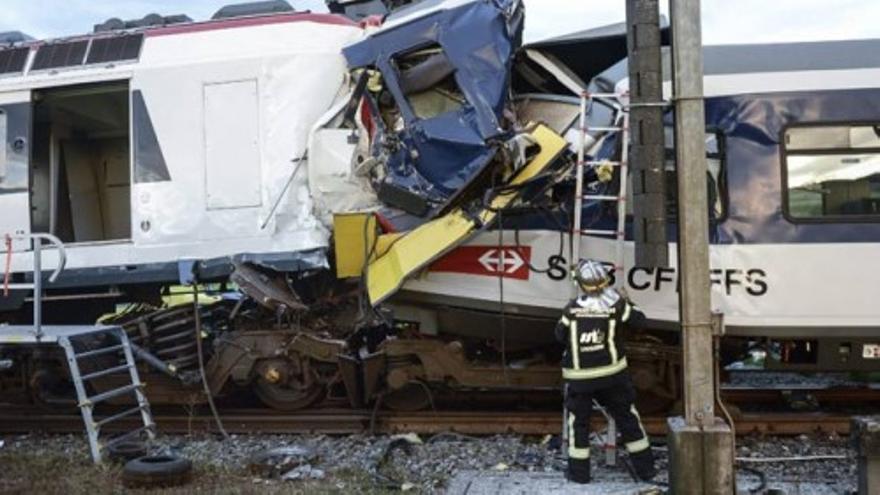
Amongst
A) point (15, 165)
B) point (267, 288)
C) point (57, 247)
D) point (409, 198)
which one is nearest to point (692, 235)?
point (409, 198)

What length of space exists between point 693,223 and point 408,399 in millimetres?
3350

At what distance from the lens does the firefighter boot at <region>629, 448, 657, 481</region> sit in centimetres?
593

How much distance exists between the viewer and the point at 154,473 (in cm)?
583

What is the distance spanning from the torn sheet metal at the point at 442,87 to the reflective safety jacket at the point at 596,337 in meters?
1.44

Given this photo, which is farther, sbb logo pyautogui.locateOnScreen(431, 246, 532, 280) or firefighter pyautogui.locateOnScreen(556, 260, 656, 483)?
sbb logo pyautogui.locateOnScreen(431, 246, 532, 280)

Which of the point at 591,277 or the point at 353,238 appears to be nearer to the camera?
the point at 591,277

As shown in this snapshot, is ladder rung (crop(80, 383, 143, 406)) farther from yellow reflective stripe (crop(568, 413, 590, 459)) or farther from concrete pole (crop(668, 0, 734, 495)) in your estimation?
concrete pole (crop(668, 0, 734, 495))

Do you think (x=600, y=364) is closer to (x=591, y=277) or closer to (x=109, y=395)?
(x=591, y=277)

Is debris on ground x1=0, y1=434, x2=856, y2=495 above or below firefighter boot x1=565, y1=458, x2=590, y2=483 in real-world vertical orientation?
below

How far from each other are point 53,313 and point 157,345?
5.18 feet

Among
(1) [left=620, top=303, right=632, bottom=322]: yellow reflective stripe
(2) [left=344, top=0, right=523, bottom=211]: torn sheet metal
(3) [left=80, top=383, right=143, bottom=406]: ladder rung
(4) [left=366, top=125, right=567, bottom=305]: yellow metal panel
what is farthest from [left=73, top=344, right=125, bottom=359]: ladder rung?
(1) [left=620, top=303, right=632, bottom=322]: yellow reflective stripe

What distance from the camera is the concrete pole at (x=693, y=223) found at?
5.35 metres

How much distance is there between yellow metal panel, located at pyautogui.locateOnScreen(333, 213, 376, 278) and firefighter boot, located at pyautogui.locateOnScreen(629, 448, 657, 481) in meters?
2.63

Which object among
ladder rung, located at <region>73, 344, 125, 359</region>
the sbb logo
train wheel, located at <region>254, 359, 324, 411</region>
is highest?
the sbb logo
